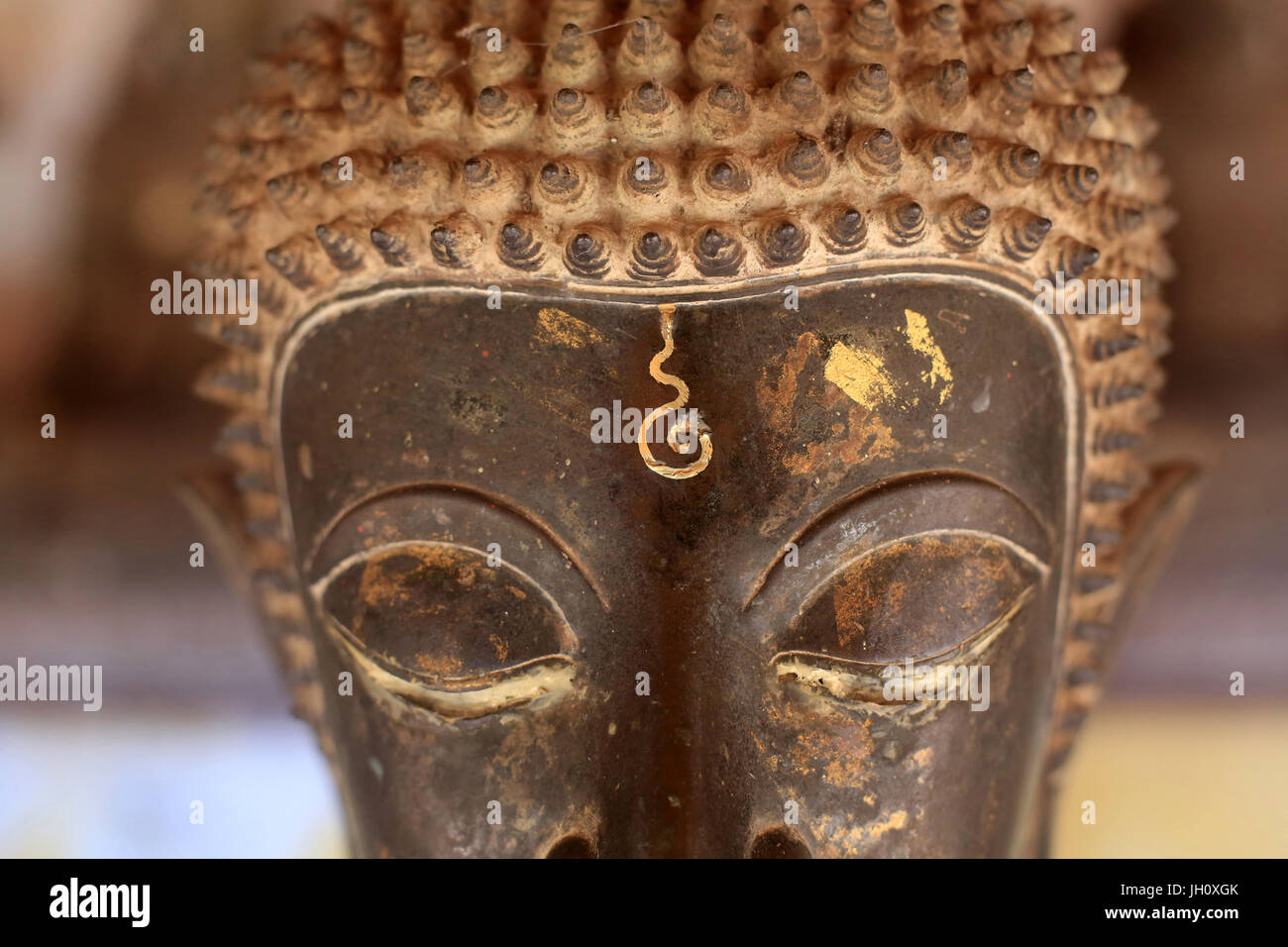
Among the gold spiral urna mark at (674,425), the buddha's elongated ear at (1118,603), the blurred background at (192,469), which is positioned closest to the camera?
the gold spiral urna mark at (674,425)

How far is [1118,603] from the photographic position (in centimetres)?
198

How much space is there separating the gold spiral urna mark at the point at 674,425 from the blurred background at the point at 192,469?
1213mm

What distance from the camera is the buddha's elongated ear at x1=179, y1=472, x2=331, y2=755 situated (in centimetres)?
195

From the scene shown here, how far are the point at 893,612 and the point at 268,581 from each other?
1.11 m

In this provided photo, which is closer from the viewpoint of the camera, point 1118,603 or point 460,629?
point 460,629

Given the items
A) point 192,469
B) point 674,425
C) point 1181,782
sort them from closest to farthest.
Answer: point 674,425, point 192,469, point 1181,782

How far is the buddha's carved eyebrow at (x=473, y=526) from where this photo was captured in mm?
1545

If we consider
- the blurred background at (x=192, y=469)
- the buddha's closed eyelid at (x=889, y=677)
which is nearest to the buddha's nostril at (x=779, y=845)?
the buddha's closed eyelid at (x=889, y=677)

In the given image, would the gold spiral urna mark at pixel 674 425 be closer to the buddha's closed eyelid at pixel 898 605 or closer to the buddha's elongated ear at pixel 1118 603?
the buddha's closed eyelid at pixel 898 605

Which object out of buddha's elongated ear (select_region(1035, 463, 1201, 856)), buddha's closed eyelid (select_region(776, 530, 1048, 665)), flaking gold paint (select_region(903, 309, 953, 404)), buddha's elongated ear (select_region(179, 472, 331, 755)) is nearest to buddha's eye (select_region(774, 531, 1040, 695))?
buddha's closed eyelid (select_region(776, 530, 1048, 665))

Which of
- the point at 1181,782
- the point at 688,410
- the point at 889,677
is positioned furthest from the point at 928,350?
the point at 1181,782

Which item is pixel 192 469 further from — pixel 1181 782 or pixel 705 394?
pixel 1181 782

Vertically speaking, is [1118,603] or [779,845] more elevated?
[1118,603]
